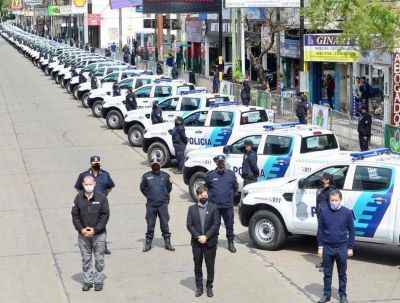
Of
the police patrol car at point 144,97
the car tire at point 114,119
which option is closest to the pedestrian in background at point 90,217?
the police patrol car at point 144,97

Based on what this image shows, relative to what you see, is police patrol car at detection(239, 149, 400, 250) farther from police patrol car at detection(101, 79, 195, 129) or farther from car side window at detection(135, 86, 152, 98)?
car side window at detection(135, 86, 152, 98)

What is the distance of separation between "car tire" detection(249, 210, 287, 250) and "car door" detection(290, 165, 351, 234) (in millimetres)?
336

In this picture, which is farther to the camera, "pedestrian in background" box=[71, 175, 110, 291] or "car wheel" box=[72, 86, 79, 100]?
"car wheel" box=[72, 86, 79, 100]

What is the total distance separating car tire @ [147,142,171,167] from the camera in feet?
76.7

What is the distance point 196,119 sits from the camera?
22750 mm

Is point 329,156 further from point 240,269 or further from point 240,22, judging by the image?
point 240,22

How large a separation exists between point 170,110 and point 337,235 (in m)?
15.4

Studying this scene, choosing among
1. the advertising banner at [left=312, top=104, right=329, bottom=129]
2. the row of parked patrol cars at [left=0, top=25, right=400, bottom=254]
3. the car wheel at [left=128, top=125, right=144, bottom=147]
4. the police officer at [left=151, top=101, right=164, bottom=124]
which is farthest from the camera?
the car wheel at [left=128, top=125, right=144, bottom=147]

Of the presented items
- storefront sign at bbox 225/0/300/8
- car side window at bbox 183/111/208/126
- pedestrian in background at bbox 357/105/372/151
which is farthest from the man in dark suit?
storefront sign at bbox 225/0/300/8

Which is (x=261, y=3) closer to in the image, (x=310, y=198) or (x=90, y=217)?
(x=310, y=198)

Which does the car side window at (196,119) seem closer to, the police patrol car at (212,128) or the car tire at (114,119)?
the police patrol car at (212,128)

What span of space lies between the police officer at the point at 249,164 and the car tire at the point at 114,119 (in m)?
14.0

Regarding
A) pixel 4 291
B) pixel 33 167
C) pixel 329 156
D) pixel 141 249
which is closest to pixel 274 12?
pixel 33 167

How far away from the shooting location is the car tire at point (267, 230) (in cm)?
1448
